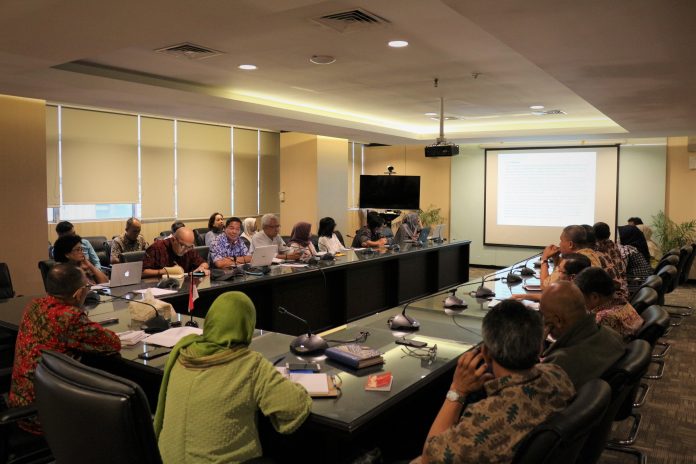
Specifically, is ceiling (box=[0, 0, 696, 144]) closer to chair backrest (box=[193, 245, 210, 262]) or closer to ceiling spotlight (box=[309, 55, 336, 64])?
ceiling spotlight (box=[309, 55, 336, 64])

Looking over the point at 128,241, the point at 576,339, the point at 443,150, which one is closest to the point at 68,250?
the point at 128,241

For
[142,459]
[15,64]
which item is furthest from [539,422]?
[15,64]

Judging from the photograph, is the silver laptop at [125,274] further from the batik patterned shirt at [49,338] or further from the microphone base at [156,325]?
the batik patterned shirt at [49,338]

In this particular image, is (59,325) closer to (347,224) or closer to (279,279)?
(279,279)

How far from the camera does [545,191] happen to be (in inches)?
416

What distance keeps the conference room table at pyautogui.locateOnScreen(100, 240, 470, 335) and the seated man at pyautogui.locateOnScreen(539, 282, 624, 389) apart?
2559 mm

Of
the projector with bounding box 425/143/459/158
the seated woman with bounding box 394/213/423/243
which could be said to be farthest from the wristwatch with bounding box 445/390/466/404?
the seated woman with bounding box 394/213/423/243

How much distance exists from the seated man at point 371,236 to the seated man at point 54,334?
17.9 feet

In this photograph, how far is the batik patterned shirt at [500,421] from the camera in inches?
58.3

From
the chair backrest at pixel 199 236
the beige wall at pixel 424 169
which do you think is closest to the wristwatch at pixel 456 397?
the chair backrest at pixel 199 236

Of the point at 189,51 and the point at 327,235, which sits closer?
the point at 189,51

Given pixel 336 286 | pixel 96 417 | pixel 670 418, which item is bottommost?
pixel 670 418

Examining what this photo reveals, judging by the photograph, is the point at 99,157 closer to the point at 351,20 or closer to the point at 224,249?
the point at 224,249

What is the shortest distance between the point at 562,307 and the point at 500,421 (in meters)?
1.07
